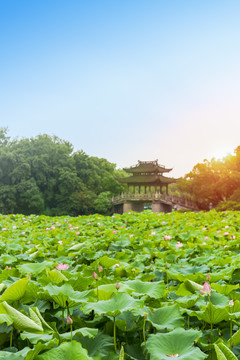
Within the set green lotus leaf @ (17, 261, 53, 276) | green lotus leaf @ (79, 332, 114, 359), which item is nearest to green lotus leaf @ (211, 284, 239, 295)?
green lotus leaf @ (79, 332, 114, 359)

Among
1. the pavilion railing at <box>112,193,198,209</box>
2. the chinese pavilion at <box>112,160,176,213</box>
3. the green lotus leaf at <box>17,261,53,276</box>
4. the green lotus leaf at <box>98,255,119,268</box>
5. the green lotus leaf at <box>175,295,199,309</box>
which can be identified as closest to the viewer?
the green lotus leaf at <box>175,295,199,309</box>

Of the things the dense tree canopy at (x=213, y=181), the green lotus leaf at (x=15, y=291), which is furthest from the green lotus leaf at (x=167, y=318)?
the dense tree canopy at (x=213, y=181)

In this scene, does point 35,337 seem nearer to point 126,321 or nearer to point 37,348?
point 37,348

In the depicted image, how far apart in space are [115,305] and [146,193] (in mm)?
29601

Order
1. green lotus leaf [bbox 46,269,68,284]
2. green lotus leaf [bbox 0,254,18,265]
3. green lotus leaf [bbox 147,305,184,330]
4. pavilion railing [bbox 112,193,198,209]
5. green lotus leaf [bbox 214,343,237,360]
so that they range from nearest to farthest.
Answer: green lotus leaf [bbox 214,343,237,360], green lotus leaf [bbox 147,305,184,330], green lotus leaf [bbox 46,269,68,284], green lotus leaf [bbox 0,254,18,265], pavilion railing [bbox 112,193,198,209]

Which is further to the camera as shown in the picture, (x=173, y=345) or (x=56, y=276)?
(x=56, y=276)

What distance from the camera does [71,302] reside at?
1105 mm

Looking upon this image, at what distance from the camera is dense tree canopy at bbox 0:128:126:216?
84.9ft

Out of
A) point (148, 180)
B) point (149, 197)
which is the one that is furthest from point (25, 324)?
point (148, 180)

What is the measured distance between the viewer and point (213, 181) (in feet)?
72.1

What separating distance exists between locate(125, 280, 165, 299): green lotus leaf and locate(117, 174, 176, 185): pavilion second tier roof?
28595 mm

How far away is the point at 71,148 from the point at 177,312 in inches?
1233

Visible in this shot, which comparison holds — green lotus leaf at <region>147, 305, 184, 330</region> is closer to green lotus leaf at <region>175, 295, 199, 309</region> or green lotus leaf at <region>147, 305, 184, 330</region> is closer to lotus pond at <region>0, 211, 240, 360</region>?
lotus pond at <region>0, 211, 240, 360</region>

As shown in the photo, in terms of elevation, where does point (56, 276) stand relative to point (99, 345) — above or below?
above
